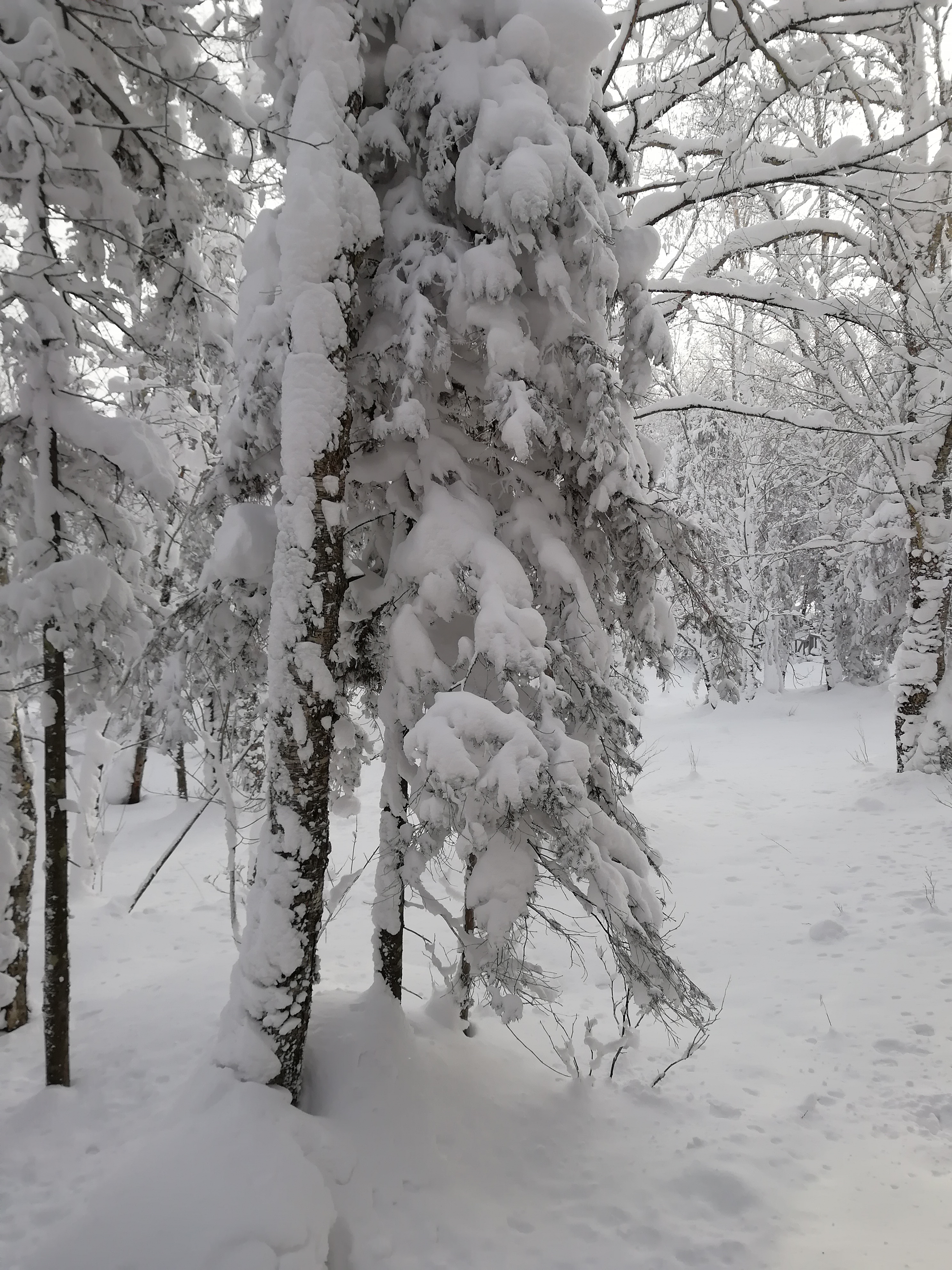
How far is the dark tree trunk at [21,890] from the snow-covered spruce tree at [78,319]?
116cm

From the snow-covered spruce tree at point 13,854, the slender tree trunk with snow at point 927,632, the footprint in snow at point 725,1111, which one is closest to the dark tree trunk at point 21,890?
the snow-covered spruce tree at point 13,854

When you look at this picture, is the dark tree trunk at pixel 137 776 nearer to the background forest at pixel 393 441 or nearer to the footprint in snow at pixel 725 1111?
the background forest at pixel 393 441

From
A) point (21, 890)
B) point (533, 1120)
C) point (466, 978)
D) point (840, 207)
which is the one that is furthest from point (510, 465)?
point (840, 207)

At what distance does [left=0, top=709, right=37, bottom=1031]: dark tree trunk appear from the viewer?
6.13 metres

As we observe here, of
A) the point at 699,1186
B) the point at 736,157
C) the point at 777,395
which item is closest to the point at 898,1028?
the point at 699,1186

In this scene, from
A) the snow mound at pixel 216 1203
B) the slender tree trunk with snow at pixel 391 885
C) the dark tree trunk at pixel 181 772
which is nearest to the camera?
the snow mound at pixel 216 1203

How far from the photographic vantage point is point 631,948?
11.8 feet

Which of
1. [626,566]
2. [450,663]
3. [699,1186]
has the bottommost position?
[699,1186]

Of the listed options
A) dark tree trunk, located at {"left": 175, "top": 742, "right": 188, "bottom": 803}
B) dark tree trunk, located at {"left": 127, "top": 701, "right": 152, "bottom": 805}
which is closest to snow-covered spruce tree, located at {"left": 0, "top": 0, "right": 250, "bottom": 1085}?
dark tree trunk, located at {"left": 175, "top": 742, "right": 188, "bottom": 803}

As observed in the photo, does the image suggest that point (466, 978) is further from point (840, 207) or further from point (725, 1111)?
point (840, 207)

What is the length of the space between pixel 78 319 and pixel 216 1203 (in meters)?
5.84

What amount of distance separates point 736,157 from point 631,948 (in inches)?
230

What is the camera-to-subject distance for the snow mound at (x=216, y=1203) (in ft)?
9.52

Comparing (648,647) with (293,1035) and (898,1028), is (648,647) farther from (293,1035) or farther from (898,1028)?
(898,1028)
